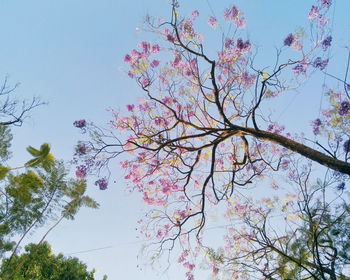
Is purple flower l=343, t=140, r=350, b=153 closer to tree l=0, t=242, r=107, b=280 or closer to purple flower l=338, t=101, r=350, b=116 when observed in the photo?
purple flower l=338, t=101, r=350, b=116

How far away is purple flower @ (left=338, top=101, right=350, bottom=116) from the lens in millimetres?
6940

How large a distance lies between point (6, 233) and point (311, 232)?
339 inches

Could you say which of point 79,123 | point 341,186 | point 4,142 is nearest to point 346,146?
point 341,186

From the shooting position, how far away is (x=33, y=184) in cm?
739

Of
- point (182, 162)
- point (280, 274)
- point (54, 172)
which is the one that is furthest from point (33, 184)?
point (280, 274)

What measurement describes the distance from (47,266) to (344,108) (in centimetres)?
1296

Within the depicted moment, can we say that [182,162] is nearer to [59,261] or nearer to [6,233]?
[6,233]

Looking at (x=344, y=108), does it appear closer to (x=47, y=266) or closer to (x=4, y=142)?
(x=4, y=142)

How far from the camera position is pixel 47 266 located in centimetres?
1259

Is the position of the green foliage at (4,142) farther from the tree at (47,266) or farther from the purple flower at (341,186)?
the purple flower at (341,186)

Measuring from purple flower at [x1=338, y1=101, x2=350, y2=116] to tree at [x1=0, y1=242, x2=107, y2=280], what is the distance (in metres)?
11.9

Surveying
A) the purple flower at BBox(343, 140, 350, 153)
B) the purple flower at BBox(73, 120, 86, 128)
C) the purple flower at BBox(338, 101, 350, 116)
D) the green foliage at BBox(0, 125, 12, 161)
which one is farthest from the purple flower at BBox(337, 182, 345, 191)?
the green foliage at BBox(0, 125, 12, 161)

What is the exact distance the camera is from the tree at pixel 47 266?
1193 centimetres

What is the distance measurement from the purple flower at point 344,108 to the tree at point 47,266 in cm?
1195
